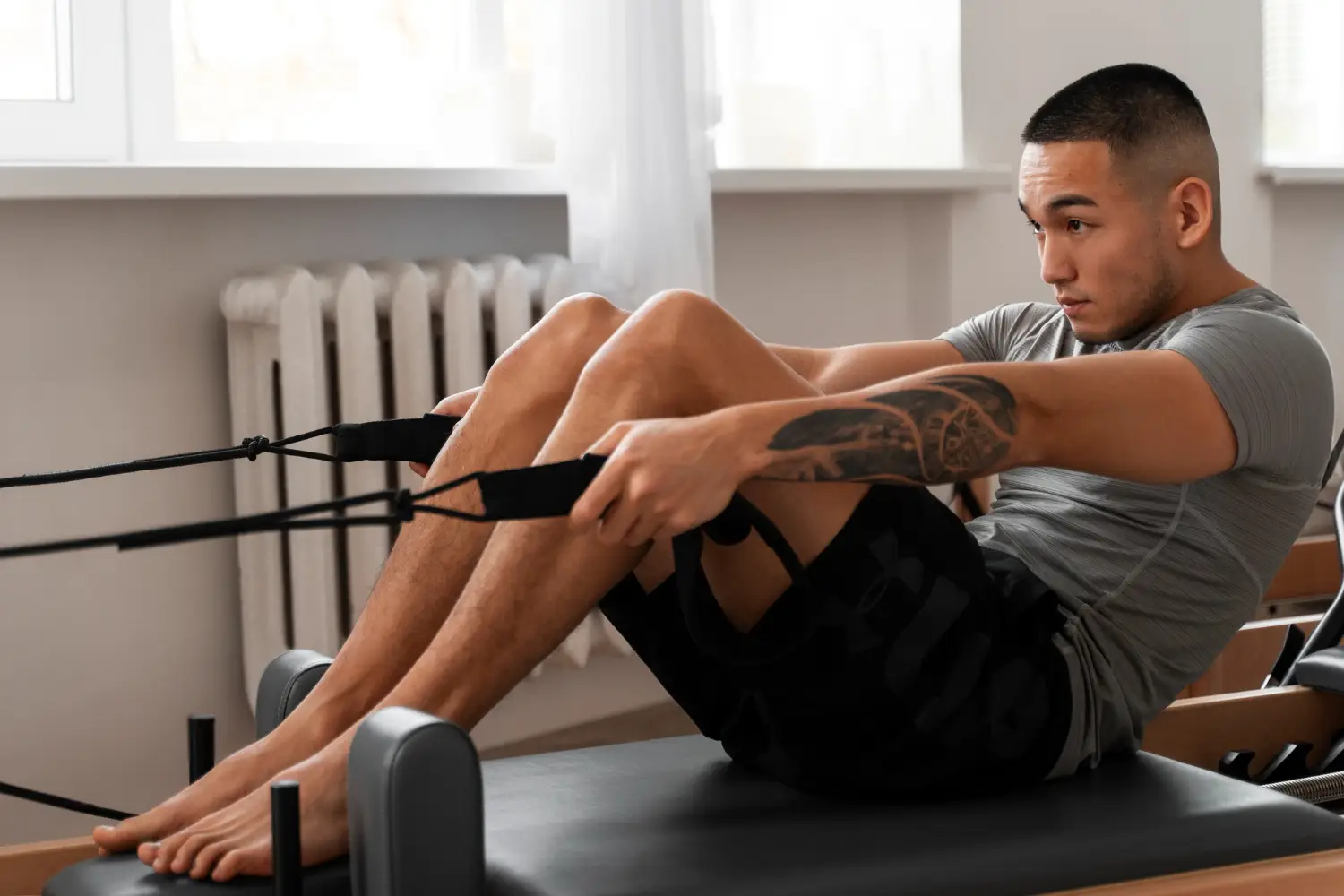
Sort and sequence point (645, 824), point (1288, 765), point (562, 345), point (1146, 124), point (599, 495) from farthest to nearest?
1. point (1288, 765)
2. point (1146, 124)
3. point (562, 345)
4. point (645, 824)
5. point (599, 495)

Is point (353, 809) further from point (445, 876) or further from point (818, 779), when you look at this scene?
point (818, 779)

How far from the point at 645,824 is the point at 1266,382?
0.67 metres

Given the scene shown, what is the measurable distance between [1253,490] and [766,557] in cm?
48

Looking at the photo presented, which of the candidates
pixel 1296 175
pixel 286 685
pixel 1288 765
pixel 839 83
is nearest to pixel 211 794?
pixel 286 685

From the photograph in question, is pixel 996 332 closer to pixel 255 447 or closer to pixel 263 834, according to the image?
pixel 255 447

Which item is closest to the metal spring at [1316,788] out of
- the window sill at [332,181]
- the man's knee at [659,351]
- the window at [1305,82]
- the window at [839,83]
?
the man's knee at [659,351]

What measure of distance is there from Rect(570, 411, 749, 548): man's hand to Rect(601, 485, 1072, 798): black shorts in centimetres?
13

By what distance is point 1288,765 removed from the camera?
2.00 m

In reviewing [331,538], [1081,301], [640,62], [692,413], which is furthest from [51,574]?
[1081,301]

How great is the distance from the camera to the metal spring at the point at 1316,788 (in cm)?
188

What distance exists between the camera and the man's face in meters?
1.58

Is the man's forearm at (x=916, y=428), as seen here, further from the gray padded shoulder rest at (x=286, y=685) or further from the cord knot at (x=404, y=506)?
the gray padded shoulder rest at (x=286, y=685)

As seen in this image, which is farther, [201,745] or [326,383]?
[326,383]

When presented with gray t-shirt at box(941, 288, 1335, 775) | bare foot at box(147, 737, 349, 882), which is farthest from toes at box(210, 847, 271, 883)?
gray t-shirt at box(941, 288, 1335, 775)
